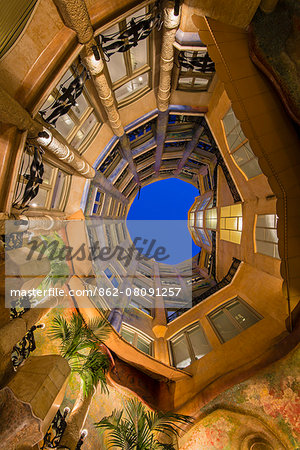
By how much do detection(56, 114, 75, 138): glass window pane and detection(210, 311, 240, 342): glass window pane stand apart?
10991 mm

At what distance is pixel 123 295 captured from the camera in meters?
14.4

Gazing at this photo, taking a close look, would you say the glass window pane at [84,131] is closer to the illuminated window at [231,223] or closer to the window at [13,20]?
the window at [13,20]

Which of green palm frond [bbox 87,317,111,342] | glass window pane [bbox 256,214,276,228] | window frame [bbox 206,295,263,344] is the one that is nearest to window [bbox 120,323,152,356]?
window frame [bbox 206,295,263,344]

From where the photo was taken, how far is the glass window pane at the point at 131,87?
→ 7.91 m

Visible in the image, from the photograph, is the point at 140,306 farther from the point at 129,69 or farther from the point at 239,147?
the point at 129,69

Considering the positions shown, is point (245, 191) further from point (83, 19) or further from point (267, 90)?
point (83, 19)

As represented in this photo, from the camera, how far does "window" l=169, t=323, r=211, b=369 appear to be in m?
8.67

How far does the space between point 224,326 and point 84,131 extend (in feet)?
36.3

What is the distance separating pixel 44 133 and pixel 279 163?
596 cm

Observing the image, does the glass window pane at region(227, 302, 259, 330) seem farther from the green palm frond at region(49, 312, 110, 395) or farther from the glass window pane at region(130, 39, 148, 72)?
the glass window pane at region(130, 39, 148, 72)

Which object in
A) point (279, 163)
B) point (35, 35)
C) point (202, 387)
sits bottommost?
point (202, 387)

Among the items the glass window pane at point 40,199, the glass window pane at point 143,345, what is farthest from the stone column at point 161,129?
the glass window pane at point 143,345

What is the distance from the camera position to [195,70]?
813 cm

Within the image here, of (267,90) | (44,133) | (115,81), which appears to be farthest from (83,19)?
(267,90)
